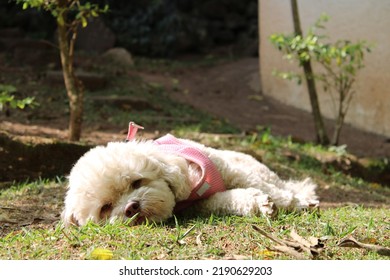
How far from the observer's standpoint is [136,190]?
391cm

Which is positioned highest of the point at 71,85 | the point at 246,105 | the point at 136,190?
the point at 71,85

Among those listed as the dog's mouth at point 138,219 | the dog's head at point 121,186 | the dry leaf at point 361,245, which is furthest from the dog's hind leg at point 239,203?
the dry leaf at point 361,245

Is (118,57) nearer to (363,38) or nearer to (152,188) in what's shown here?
(363,38)

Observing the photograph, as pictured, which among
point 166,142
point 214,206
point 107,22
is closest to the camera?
point 214,206

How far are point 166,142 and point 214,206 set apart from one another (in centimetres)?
68

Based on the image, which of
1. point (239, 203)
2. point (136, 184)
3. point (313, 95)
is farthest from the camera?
point (313, 95)

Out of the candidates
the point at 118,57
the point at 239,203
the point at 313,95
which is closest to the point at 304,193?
the point at 239,203

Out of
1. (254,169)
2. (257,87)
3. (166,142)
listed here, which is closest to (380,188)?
(254,169)

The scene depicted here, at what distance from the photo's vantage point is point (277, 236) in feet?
11.6

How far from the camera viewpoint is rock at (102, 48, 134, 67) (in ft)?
52.1

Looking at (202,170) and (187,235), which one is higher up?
(202,170)

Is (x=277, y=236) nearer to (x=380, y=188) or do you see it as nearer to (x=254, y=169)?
(x=254, y=169)

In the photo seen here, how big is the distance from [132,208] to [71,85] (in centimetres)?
378

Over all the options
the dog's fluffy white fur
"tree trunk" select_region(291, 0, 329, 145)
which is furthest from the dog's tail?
"tree trunk" select_region(291, 0, 329, 145)
